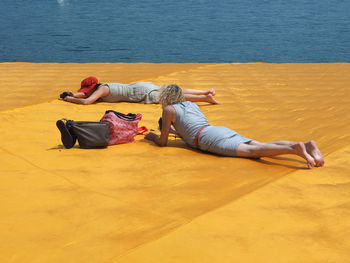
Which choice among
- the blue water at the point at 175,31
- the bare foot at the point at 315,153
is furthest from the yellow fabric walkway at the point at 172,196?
the blue water at the point at 175,31

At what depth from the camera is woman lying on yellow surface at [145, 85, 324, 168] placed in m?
3.65

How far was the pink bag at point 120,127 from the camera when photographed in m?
4.34

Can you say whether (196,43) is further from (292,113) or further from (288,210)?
(288,210)

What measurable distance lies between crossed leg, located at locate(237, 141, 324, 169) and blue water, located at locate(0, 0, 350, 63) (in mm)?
16716

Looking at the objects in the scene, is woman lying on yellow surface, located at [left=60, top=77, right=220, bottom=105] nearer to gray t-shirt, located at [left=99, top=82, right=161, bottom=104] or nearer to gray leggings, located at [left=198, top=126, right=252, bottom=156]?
gray t-shirt, located at [left=99, top=82, right=161, bottom=104]

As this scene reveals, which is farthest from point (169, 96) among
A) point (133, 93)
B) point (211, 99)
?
point (133, 93)

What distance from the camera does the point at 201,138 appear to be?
4.10m

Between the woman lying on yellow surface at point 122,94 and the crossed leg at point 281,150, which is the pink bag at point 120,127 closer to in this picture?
the crossed leg at point 281,150

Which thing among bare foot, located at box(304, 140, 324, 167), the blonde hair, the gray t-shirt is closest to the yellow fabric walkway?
bare foot, located at box(304, 140, 324, 167)

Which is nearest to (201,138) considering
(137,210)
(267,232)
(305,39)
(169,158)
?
(169,158)

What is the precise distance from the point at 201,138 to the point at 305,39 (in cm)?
2243

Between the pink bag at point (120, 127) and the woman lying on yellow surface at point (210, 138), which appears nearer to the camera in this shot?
the woman lying on yellow surface at point (210, 138)

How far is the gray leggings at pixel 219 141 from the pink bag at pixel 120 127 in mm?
787

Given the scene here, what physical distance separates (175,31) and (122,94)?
21.2m
